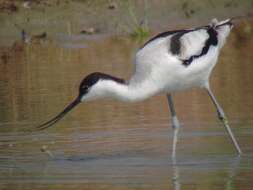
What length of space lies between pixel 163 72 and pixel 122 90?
0.36 meters

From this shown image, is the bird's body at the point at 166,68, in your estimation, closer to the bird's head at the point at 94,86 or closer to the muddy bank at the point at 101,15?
the bird's head at the point at 94,86

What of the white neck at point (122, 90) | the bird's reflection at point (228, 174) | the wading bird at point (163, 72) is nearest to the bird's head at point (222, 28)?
the wading bird at point (163, 72)

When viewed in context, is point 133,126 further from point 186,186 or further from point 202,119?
point 186,186

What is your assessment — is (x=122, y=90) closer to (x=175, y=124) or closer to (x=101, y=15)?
(x=175, y=124)

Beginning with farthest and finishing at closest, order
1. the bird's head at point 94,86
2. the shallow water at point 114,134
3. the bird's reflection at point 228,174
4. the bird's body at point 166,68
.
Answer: the bird's body at point 166,68
the bird's head at point 94,86
the shallow water at point 114,134
the bird's reflection at point 228,174

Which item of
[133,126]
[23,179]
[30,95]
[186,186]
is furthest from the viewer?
[30,95]

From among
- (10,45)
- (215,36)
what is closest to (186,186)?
(215,36)

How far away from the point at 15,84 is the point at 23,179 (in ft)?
14.0

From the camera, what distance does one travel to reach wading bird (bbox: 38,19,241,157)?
828 cm

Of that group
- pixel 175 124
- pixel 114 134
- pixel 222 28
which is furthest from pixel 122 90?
pixel 222 28

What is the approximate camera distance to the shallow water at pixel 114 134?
7820 mm

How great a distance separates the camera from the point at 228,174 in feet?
25.5

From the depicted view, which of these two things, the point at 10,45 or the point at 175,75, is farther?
the point at 10,45

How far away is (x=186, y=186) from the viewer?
292 inches
